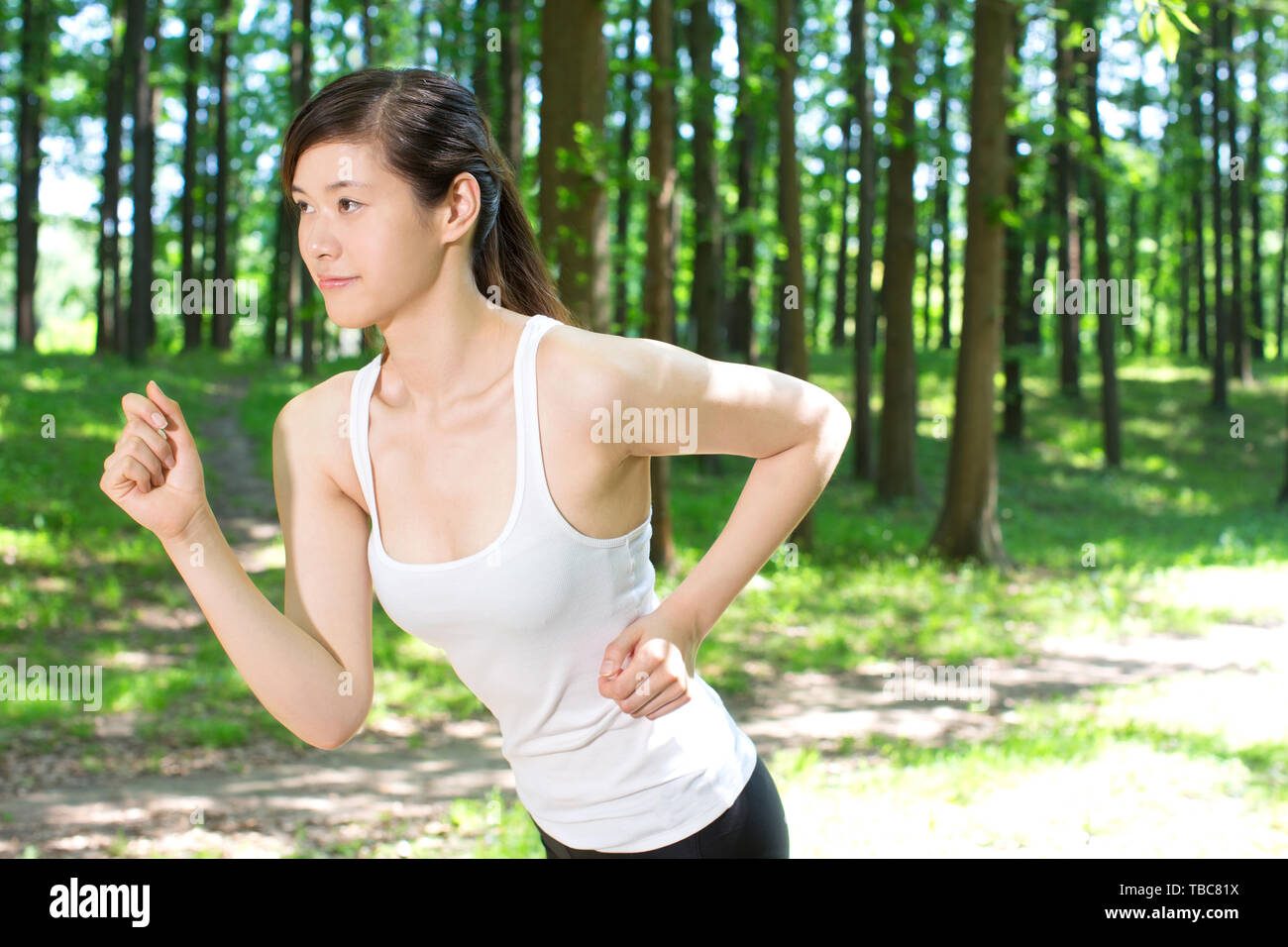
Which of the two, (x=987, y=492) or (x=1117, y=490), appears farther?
(x=1117, y=490)

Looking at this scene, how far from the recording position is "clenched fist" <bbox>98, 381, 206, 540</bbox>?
73.0 inches

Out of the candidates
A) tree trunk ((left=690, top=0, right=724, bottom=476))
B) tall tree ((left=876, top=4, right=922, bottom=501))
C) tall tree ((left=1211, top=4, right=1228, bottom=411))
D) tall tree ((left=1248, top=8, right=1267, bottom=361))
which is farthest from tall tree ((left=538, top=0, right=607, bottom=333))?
tall tree ((left=1211, top=4, right=1228, bottom=411))

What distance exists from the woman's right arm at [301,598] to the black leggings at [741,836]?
1.65 ft

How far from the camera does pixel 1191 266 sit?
140 feet

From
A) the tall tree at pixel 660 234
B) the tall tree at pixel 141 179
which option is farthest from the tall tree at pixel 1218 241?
the tall tree at pixel 141 179

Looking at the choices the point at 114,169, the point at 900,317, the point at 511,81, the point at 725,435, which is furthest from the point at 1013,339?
the point at 725,435

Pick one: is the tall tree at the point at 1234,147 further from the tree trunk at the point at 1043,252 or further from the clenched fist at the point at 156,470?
the clenched fist at the point at 156,470

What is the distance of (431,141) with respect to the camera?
2.03 metres

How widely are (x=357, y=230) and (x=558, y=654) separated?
2.68ft

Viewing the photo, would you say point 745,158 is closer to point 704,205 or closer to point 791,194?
point 704,205
